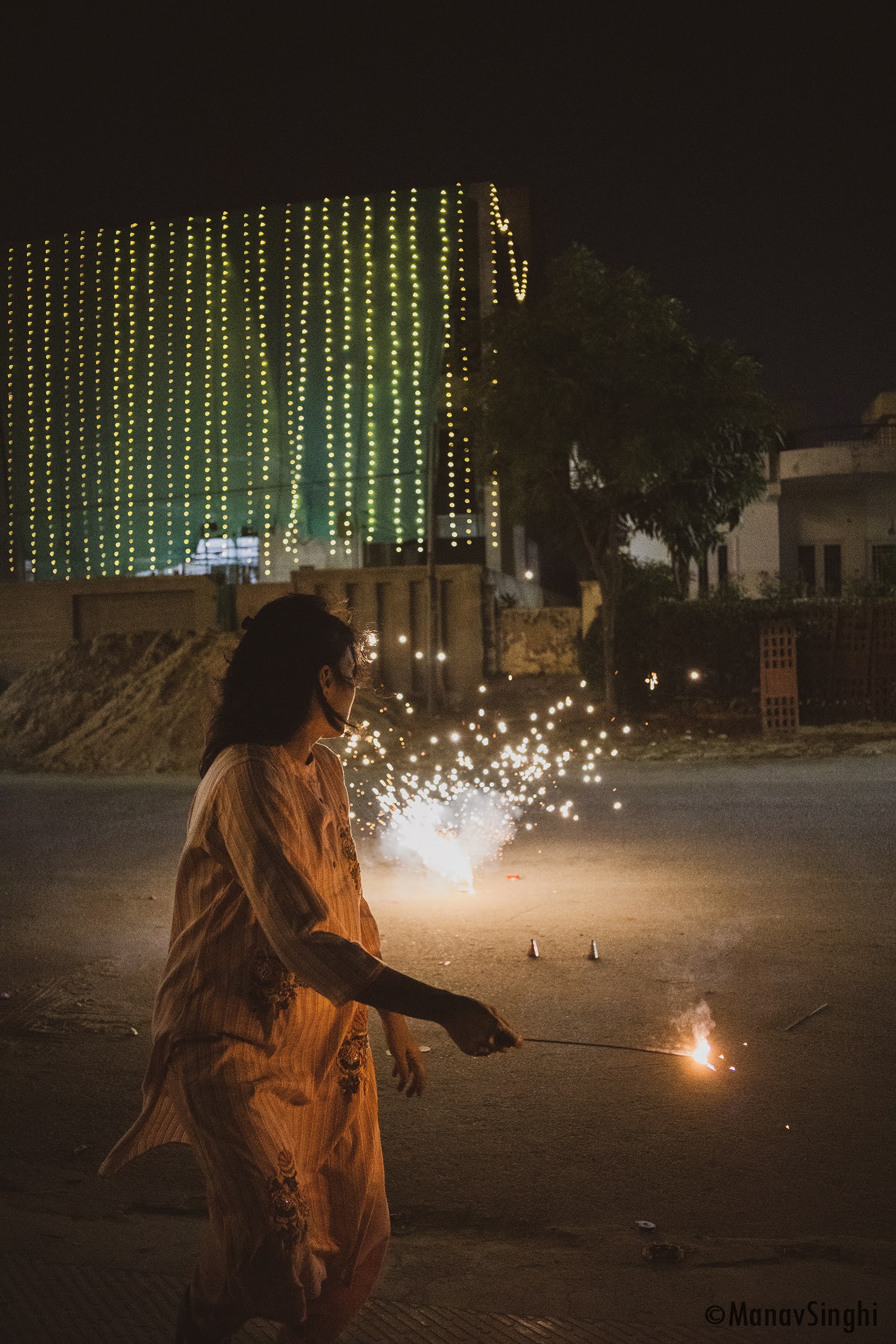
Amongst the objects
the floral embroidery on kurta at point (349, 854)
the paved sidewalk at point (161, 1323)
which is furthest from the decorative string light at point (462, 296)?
the floral embroidery on kurta at point (349, 854)

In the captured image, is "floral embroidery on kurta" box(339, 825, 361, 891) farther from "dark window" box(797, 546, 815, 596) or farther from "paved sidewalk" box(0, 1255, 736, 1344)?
"dark window" box(797, 546, 815, 596)

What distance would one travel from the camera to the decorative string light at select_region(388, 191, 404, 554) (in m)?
31.3

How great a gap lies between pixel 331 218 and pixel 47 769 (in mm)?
19442

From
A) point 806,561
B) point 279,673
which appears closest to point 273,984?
point 279,673

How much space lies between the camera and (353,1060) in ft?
7.75

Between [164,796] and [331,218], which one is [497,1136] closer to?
[164,796]

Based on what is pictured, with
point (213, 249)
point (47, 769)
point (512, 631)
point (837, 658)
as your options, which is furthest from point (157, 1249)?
point (213, 249)

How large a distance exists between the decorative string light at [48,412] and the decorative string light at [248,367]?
255 inches

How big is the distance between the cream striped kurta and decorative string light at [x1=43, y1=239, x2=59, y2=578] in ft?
113

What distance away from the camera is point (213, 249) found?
32.5 m

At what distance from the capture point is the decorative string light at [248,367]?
32125mm

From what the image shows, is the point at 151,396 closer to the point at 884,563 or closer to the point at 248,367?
the point at 248,367

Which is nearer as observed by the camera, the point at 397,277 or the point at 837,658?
the point at 837,658

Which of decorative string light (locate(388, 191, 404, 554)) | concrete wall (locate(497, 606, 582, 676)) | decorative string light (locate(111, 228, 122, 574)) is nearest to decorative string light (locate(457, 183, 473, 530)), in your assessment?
decorative string light (locate(388, 191, 404, 554))
